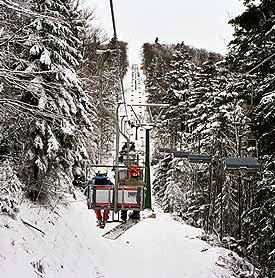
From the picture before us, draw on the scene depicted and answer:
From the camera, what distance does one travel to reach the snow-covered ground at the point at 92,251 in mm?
8664

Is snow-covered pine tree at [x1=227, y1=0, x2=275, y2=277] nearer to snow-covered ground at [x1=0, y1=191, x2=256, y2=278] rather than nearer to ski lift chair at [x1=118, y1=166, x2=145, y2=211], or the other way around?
snow-covered ground at [x1=0, y1=191, x2=256, y2=278]

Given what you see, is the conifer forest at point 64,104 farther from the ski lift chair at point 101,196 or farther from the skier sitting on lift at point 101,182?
the ski lift chair at point 101,196

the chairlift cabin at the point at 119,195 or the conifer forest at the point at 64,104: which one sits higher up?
the conifer forest at the point at 64,104

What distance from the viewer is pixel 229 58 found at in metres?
14.5

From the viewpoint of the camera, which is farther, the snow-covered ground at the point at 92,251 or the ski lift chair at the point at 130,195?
the ski lift chair at the point at 130,195

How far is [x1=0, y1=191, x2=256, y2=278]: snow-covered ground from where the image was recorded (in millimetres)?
8664

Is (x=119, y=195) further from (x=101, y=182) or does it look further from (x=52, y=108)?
(x=52, y=108)

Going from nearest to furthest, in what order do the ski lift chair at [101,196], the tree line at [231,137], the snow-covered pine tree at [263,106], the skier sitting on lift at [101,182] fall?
the snow-covered pine tree at [263,106], the tree line at [231,137], the ski lift chair at [101,196], the skier sitting on lift at [101,182]

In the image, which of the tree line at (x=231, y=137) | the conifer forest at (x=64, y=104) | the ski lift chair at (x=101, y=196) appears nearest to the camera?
the conifer forest at (x=64, y=104)

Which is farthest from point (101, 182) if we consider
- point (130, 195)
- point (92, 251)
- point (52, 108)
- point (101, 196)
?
point (52, 108)

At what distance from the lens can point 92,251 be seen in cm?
1255

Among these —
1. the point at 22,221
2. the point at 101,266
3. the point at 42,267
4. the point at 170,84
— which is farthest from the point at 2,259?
the point at 170,84

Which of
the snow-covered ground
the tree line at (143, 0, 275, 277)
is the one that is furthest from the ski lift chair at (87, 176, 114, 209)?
the tree line at (143, 0, 275, 277)

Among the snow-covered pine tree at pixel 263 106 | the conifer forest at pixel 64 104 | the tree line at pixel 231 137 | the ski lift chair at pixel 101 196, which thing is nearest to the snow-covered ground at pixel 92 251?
the conifer forest at pixel 64 104
